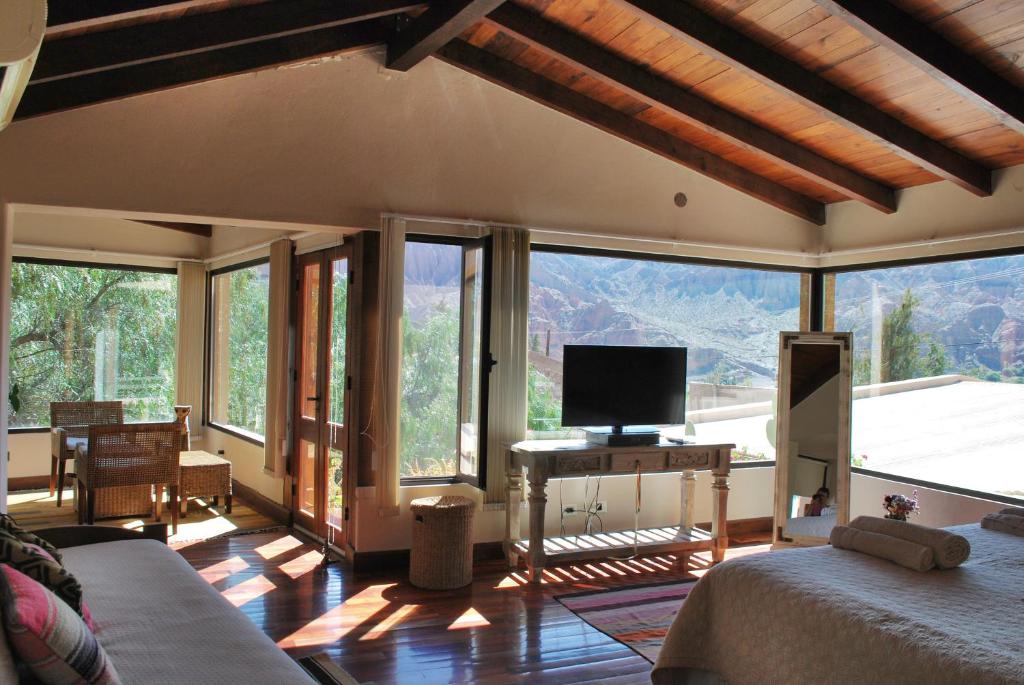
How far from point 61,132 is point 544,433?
3374 mm

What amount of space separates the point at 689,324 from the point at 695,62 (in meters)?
2.21

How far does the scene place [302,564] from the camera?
495cm

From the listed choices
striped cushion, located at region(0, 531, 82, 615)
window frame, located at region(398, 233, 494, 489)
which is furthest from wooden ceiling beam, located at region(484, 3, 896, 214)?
striped cushion, located at region(0, 531, 82, 615)

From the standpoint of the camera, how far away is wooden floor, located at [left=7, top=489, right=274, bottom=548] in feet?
18.5

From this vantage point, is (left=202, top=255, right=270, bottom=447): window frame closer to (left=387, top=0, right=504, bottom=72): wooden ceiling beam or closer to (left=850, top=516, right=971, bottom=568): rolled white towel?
(left=387, top=0, right=504, bottom=72): wooden ceiling beam

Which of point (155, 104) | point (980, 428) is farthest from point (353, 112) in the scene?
point (980, 428)

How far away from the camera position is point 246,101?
14.6ft

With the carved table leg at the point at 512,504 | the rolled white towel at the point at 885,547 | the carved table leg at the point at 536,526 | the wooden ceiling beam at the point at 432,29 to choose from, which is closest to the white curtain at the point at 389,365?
the carved table leg at the point at 512,504

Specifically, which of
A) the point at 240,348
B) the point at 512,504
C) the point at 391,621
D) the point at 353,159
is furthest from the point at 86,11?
the point at 240,348

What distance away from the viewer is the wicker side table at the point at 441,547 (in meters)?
4.52

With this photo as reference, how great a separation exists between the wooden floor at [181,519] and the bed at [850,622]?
377 cm

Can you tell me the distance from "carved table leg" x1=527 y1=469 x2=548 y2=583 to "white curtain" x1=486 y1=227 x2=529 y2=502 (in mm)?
375

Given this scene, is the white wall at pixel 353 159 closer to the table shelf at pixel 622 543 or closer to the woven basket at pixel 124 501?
the table shelf at pixel 622 543

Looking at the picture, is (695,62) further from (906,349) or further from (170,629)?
(170,629)
